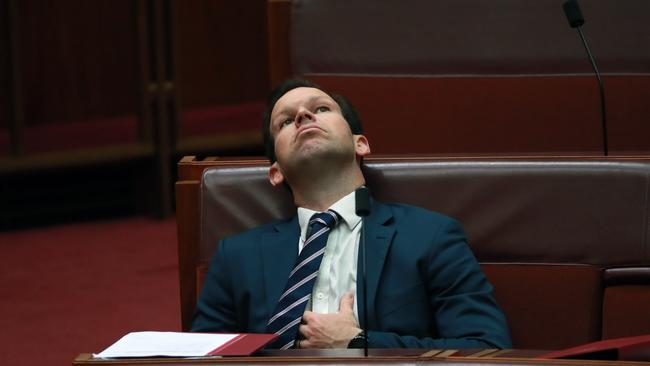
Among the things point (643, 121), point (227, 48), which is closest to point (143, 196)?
point (227, 48)

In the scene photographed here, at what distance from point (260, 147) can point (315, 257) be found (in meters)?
1.88

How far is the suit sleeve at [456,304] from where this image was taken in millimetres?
1096

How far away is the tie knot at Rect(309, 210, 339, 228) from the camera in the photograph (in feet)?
3.82

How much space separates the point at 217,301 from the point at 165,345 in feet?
0.82

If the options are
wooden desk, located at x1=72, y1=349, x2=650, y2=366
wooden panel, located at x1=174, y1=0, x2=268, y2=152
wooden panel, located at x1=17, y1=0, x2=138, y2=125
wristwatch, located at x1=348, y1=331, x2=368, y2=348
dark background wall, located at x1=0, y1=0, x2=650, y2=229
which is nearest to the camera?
wooden desk, located at x1=72, y1=349, x2=650, y2=366

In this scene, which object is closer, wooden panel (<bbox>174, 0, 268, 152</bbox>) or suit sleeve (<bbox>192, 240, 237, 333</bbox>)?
suit sleeve (<bbox>192, 240, 237, 333</bbox>)

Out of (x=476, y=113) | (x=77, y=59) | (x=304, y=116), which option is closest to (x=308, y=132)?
(x=304, y=116)

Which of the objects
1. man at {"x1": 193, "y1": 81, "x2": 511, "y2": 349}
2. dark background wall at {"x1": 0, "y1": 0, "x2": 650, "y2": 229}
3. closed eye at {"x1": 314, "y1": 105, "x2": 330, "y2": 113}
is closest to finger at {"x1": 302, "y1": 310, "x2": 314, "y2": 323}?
man at {"x1": 193, "y1": 81, "x2": 511, "y2": 349}

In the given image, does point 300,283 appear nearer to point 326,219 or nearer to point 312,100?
point 326,219

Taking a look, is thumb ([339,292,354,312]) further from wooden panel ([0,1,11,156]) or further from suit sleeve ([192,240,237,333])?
wooden panel ([0,1,11,156])

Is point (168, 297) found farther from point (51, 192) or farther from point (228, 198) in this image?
point (228, 198)

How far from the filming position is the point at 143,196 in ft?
9.55

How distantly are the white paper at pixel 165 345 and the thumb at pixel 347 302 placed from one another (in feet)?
0.61

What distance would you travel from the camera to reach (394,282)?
115 cm
